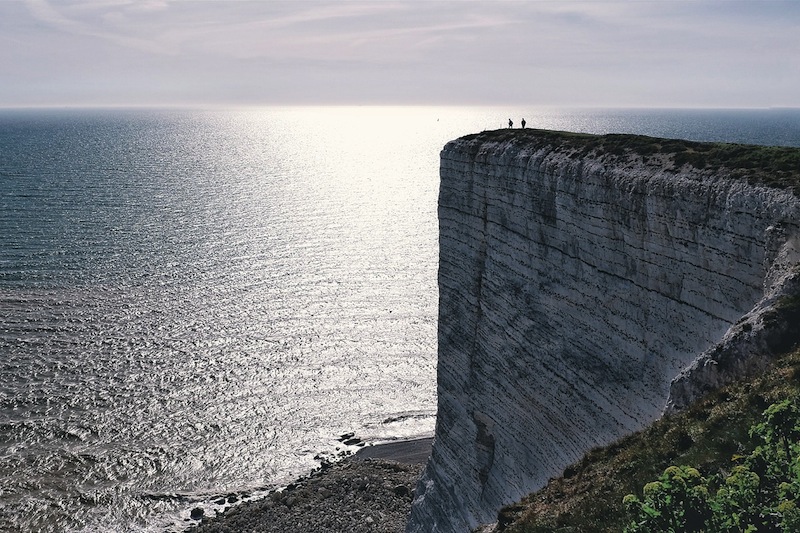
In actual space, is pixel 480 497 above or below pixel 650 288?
below

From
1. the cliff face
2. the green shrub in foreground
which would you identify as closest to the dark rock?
the cliff face

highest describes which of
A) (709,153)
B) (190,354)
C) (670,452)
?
(709,153)

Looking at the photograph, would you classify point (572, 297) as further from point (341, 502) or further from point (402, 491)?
point (341, 502)

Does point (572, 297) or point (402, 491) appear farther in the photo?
point (402, 491)

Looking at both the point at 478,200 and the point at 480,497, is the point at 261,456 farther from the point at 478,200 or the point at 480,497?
the point at 478,200

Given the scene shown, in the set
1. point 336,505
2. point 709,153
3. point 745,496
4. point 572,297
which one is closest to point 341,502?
point 336,505

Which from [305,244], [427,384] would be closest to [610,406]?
[427,384]

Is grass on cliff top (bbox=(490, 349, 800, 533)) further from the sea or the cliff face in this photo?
the sea

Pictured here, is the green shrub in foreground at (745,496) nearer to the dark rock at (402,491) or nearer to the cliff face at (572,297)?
the cliff face at (572,297)
